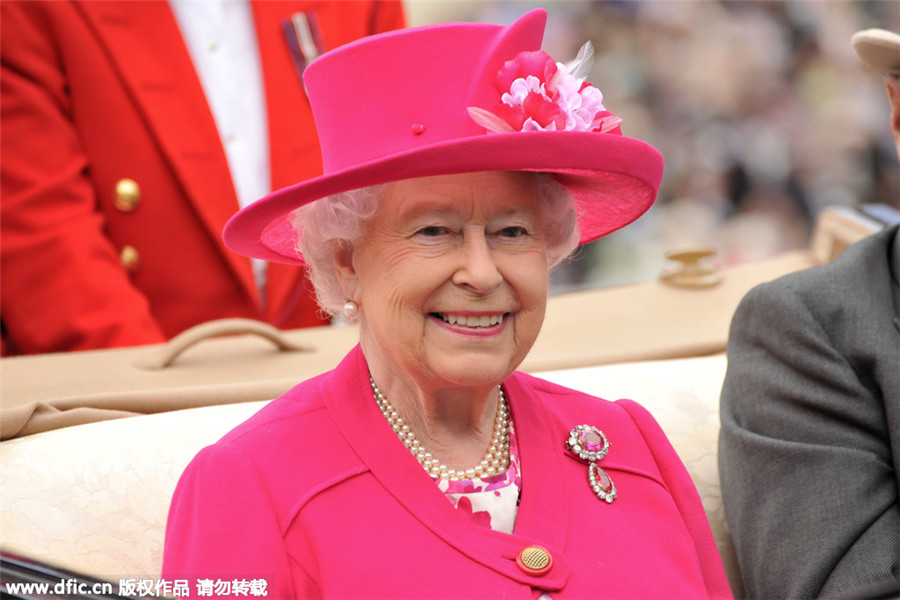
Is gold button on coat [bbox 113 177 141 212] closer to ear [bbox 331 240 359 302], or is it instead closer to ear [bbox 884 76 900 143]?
ear [bbox 331 240 359 302]

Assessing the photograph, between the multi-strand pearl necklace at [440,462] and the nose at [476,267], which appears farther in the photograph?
the multi-strand pearl necklace at [440,462]

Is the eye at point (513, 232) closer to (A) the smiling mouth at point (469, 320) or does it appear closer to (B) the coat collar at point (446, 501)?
(A) the smiling mouth at point (469, 320)

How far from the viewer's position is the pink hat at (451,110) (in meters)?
1.77

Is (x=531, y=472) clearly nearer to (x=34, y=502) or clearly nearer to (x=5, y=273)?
(x=34, y=502)

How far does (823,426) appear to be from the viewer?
2311mm

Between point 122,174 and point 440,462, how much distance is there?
164 cm

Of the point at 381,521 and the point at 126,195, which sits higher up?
the point at 126,195

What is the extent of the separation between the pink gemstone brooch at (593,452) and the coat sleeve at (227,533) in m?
0.54

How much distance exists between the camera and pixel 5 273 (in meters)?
2.97

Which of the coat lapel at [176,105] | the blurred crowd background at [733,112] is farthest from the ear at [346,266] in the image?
the blurred crowd background at [733,112]

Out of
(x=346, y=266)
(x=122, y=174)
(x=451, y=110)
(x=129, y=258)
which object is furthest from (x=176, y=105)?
(x=451, y=110)

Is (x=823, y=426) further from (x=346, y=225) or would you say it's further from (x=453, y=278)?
(x=346, y=225)

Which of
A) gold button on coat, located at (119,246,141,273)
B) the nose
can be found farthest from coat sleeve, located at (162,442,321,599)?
gold button on coat, located at (119,246,141,273)

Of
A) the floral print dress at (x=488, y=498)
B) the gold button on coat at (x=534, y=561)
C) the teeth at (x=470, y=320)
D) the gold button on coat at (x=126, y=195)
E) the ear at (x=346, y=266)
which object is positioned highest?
the ear at (x=346, y=266)
